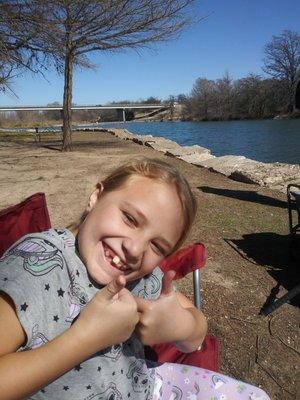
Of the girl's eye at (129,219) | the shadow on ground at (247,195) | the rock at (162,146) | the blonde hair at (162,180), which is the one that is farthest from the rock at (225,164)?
the girl's eye at (129,219)

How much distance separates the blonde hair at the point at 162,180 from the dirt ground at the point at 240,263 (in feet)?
2.46

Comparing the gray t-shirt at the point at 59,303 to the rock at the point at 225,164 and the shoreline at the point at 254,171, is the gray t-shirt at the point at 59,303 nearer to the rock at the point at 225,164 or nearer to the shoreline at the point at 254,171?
the shoreline at the point at 254,171

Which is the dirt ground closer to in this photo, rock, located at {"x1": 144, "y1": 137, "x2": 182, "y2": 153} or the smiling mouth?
the smiling mouth

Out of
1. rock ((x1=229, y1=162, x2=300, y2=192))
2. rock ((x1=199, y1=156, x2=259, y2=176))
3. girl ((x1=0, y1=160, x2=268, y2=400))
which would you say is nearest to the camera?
girl ((x1=0, y1=160, x2=268, y2=400))

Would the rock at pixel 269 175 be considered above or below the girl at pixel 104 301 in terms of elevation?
below

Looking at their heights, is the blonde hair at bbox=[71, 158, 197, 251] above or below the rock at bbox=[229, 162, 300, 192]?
above

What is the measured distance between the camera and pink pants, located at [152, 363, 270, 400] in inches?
62.7

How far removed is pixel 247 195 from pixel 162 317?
6451 mm

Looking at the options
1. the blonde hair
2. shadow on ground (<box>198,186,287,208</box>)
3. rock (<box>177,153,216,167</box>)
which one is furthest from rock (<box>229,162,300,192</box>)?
the blonde hair

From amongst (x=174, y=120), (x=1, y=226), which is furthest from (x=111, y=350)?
(x=174, y=120)

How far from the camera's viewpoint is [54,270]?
117 cm

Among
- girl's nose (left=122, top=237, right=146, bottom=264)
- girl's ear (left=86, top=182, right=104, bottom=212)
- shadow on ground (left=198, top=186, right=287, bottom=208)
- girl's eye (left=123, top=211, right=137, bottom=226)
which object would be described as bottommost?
shadow on ground (left=198, top=186, right=287, bottom=208)

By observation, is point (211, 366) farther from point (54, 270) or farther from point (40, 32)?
point (40, 32)

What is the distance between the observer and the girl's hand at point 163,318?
1284 mm
